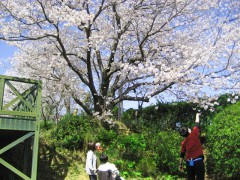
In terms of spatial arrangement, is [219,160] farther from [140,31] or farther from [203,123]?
[140,31]

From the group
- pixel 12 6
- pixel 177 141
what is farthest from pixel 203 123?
pixel 12 6

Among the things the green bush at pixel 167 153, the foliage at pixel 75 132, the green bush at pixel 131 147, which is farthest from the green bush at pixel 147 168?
the foliage at pixel 75 132

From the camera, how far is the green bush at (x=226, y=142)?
31.4ft

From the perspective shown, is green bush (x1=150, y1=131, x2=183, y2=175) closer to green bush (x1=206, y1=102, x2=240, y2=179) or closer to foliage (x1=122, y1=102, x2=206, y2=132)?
green bush (x1=206, y1=102, x2=240, y2=179)

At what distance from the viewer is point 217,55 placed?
440 inches

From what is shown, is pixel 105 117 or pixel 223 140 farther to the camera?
pixel 105 117

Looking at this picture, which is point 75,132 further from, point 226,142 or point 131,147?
point 226,142

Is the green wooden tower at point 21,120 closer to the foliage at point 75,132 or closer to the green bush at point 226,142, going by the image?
the foliage at point 75,132

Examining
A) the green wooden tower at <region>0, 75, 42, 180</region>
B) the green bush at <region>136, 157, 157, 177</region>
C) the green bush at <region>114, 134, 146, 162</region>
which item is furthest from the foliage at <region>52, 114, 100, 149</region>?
the green wooden tower at <region>0, 75, 42, 180</region>

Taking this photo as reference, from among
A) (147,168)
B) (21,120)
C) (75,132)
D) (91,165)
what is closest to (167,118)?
(147,168)

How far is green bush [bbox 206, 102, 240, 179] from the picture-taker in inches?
377

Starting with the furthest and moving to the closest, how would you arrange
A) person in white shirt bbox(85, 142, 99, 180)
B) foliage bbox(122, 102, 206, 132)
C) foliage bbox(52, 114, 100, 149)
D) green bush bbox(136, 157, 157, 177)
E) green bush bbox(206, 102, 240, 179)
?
1. foliage bbox(122, 102, 206, 132)
2. foliage bbox(52, 114, 100, 149)
3. green bush bbox(136, 157, 157, 177)
4. green bush bbox(206, 102, 240, 179)
5. person in white shirt bbox(85, 142, 99, 180)

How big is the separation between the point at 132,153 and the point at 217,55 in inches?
164

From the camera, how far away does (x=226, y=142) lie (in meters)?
9.75
